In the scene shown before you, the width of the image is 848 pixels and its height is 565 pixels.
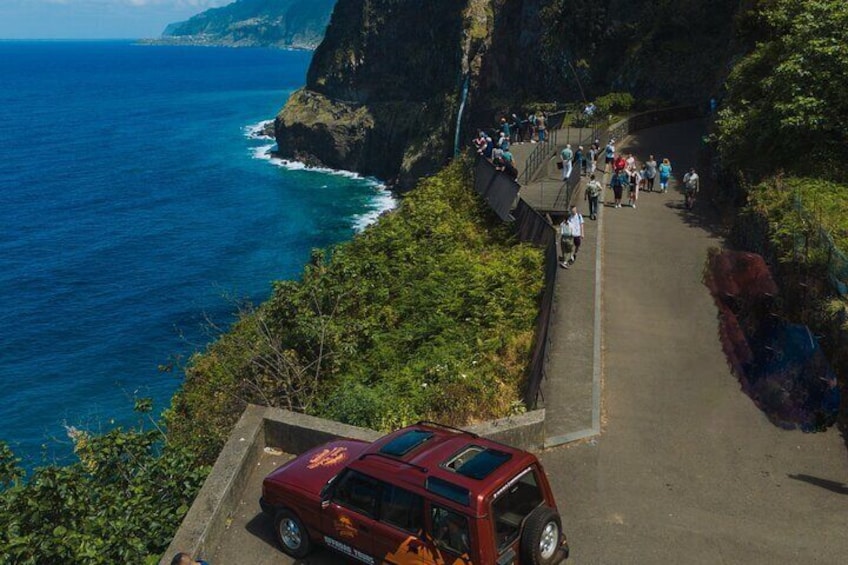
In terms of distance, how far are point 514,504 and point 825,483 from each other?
599cm

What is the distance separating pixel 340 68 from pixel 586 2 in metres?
58.0

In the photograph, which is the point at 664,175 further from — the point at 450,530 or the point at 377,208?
the point at 377,208

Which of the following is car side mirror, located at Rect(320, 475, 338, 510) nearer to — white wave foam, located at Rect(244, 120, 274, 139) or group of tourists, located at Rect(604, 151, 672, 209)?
group of tourists, located at Rect(604, 151, 672, 209)

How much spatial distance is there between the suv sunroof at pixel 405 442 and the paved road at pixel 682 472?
184 centimetres

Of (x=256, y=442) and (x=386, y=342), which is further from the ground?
(x=256, y=442)

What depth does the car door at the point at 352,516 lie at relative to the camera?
28.2 ft

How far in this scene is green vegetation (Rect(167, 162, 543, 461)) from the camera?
14.0 meters

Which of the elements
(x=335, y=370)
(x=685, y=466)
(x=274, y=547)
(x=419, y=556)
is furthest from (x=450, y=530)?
(x=335, y=370)

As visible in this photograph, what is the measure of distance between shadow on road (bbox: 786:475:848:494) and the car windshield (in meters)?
5.40

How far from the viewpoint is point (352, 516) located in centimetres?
875

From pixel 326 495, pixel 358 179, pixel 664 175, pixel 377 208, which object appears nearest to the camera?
pixel 326 495

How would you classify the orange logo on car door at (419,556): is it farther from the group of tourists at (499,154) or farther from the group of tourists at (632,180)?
the group of tourists at (632,180)

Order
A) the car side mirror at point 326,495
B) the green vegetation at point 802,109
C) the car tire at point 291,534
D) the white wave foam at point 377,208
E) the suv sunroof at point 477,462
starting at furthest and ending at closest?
the white wave foam at point 377,208, the green vegetation at point 802,109, the car tire at point 291,534, the car side mirror at point 326,495, the suv sunroof at point 477,462

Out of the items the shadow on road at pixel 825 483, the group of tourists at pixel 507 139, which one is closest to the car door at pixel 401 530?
the shadow on road at pixel 825 483
